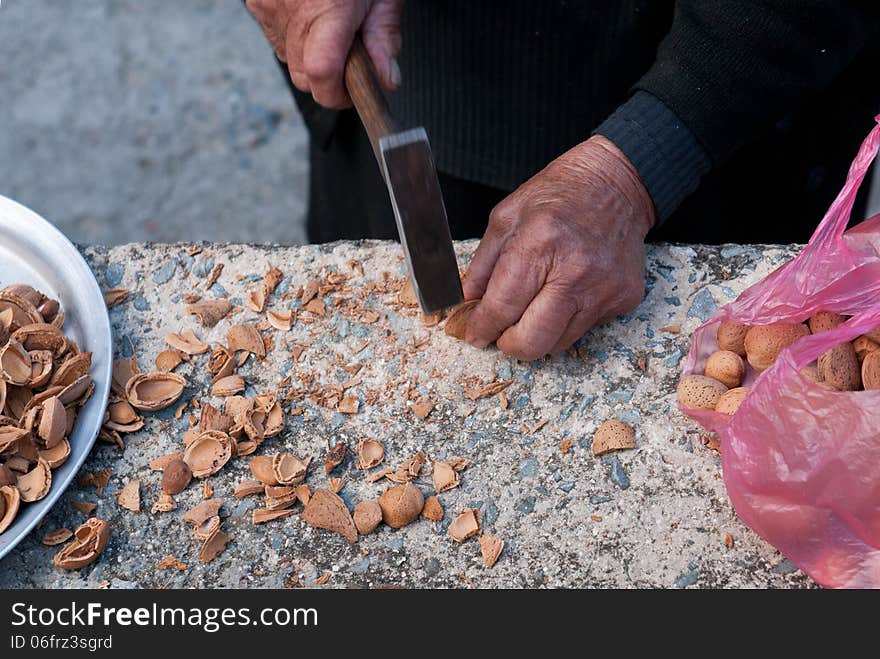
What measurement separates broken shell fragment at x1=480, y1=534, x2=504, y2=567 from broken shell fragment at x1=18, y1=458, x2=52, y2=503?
2.22 feet

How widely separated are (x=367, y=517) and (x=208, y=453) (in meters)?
0.30

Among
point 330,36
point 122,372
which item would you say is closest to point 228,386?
point 122,372

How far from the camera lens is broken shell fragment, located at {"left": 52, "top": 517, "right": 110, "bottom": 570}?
4.42 ft

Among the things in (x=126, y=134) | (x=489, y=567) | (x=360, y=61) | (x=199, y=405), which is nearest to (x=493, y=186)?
(x=360, y=61)

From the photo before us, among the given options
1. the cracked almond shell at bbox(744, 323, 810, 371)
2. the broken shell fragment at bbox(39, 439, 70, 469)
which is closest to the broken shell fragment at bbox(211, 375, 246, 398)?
the broken shell fragment at bbox(39, 439, 70, 469)

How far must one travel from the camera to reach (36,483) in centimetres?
139

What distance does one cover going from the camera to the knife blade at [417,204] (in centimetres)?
123

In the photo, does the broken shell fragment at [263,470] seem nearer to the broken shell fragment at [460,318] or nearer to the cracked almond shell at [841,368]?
the broken shell fragment at [460,318]

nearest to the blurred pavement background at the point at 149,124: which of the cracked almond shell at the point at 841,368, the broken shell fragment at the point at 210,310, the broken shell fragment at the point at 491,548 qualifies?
the broken shell fragment at the point at 210,310

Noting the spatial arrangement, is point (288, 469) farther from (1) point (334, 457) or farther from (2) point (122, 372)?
(2) point (122, 372)

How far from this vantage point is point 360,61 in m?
1.58

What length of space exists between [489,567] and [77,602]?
596 mm

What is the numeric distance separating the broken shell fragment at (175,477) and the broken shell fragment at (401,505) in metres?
0.32

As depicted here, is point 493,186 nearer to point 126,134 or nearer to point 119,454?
point 119,454
